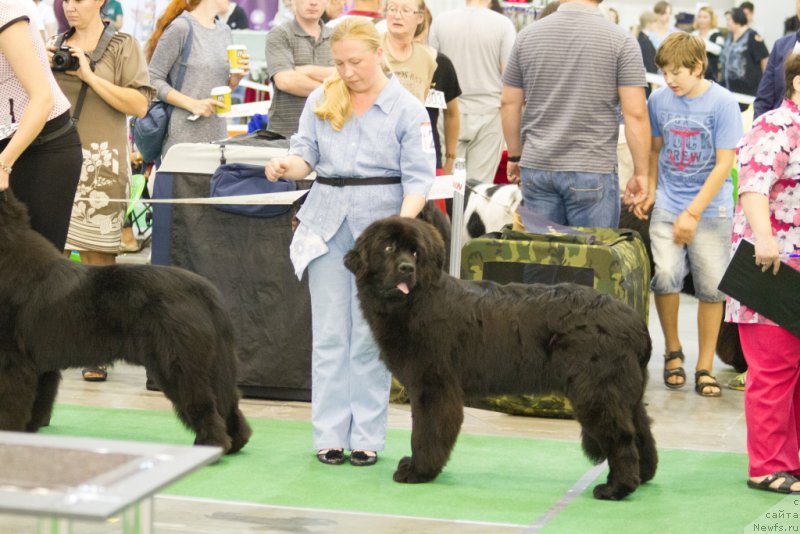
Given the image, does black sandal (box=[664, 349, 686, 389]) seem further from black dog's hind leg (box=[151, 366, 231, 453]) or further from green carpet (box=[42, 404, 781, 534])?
black dog's hind leg (box=[151, 366, 231, 453])

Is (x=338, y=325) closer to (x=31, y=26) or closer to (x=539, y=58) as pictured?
(x=31, y=26)

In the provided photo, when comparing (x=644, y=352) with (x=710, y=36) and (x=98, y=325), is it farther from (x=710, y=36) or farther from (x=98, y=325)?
(x=710, y=36)

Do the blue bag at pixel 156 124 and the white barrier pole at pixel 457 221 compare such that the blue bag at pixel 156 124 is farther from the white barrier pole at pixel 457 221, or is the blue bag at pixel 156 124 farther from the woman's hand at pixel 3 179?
the woman's hand at pixel 3 179

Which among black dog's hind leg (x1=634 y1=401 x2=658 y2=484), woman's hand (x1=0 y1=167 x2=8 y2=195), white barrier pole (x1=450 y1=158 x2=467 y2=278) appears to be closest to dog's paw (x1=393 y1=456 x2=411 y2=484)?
black dog's hind leg (x1=634 y1=401 x2=658 y2=484)

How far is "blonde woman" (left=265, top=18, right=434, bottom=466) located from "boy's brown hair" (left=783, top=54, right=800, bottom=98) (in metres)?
1.42

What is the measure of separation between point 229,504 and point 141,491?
2.21m

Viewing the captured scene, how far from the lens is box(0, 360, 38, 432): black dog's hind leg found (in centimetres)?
477

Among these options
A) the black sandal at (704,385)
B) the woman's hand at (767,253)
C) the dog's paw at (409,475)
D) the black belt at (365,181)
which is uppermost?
the black belt at (365,181)

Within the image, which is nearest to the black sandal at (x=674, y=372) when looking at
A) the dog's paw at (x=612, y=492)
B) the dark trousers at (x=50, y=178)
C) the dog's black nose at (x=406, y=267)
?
the dog's paw at (x=612, y=492)

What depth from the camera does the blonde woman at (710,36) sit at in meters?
15.7

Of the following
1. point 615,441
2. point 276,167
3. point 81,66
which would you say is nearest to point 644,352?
point 615,441

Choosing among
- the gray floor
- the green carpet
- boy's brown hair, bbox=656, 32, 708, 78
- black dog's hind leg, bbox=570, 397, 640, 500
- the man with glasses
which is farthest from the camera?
the man with glasses

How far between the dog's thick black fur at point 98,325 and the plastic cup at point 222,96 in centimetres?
249

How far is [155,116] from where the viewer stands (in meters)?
7.36
